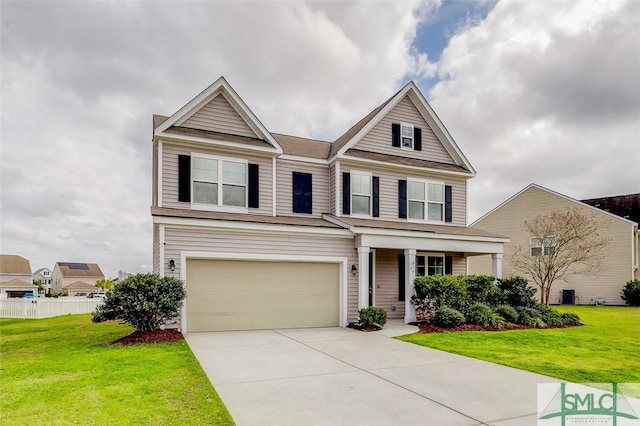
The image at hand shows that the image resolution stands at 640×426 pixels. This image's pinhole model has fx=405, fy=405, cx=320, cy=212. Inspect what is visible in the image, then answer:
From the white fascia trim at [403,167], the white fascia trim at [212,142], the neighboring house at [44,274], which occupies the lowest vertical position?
the neighboring house at [44,274]

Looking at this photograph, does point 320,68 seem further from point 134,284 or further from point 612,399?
point 612,399

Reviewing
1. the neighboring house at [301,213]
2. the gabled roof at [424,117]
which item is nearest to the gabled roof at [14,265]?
the neighboring house at [301,213]

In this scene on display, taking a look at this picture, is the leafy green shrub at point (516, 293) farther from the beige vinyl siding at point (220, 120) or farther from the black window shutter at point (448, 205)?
the beige vinyl siding at point (220, 120)

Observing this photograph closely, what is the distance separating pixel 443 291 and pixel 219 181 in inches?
321

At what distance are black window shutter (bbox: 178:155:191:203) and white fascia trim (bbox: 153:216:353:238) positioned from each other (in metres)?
1.90

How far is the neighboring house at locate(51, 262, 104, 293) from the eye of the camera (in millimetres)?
63281

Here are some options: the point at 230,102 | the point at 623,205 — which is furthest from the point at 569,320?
the point at 623,205

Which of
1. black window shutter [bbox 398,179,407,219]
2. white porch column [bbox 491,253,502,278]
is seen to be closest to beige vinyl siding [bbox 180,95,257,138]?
black window shutter [bbox 398,179,407,219]

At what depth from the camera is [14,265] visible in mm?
51312

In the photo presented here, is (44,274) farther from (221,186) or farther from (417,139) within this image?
(417,139)

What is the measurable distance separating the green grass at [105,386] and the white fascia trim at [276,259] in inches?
93.5

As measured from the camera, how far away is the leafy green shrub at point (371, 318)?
1231cm

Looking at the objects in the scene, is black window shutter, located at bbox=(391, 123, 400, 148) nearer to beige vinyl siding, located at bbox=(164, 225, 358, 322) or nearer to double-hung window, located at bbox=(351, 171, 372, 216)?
double-hung window, located at bbox=(351, 171, 372, 216)

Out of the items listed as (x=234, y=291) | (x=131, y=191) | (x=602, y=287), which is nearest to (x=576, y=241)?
(x=602, y=287)
